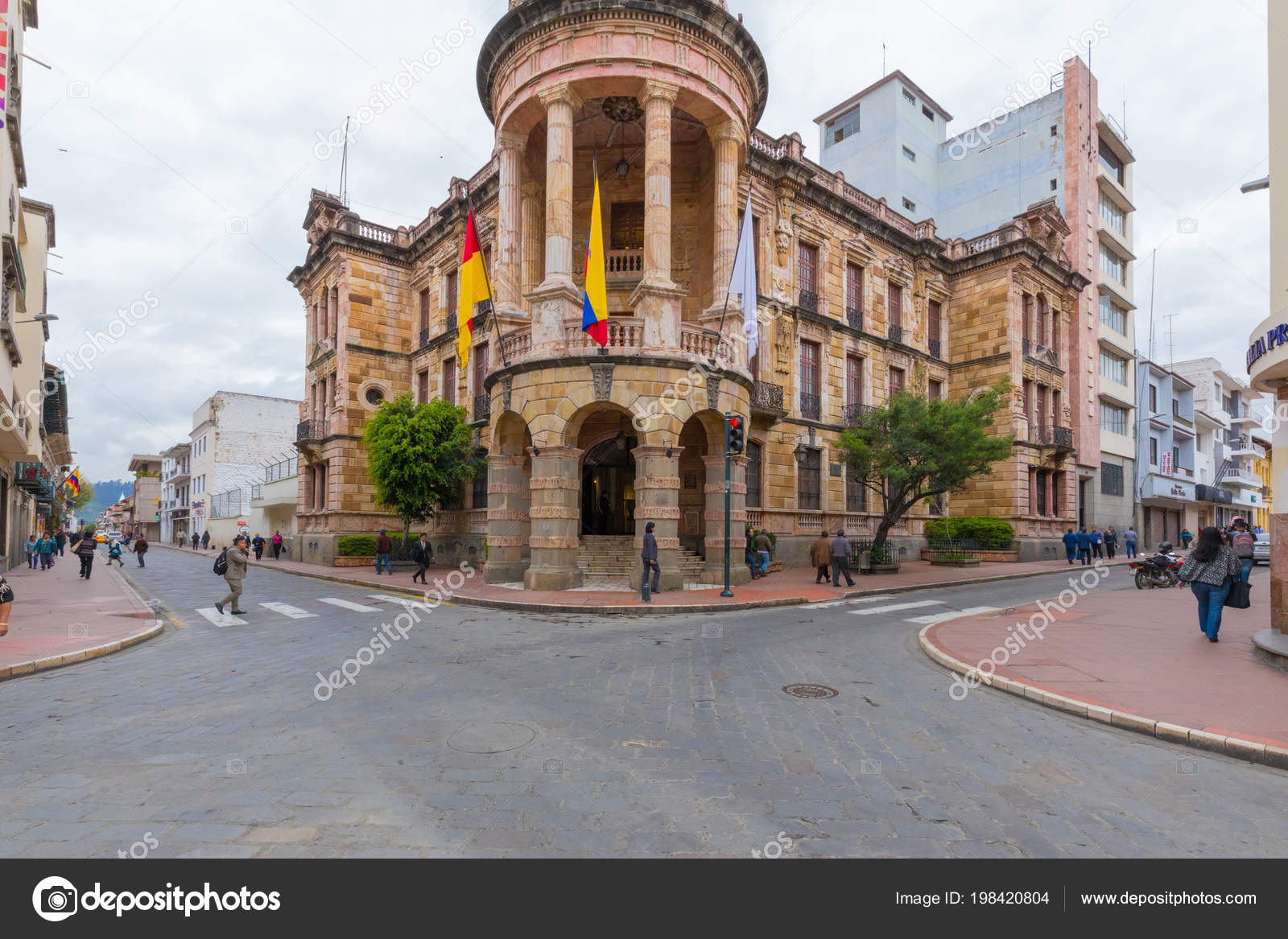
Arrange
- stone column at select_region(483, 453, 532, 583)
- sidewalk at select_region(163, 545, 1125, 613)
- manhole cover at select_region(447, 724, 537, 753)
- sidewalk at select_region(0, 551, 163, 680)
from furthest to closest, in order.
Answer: stone column at select_region(483, 453, 532, 583) → sidewalk at select_region(163, 545, 1125, 613) → sidewalk at select_region(0, 551, 163, 680) → manhole cover at select_region(447, 724, 537, 753)

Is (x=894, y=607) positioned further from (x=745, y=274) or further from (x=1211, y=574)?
(x=745, y=274)

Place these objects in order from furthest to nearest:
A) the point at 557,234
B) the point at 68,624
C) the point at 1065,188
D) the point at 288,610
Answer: the point at 1065,188
the point at 557,234
the point at 288,610
the point at 68,624

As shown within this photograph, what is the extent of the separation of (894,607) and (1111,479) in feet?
99.0

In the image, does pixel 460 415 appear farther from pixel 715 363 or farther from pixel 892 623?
pixel 892 623

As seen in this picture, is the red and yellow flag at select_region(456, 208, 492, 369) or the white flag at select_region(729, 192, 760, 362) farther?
the red and yellow flag at select_region(456, 208, 492, 369)

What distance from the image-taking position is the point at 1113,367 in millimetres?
37656

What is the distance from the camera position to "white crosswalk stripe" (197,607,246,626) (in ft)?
38.7

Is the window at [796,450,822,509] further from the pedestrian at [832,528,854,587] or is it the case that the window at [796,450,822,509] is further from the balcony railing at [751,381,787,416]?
the pedestrian at [832,528,854,587]

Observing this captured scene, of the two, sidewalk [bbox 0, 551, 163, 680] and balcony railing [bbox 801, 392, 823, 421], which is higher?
balcony railing [bbox 801, 392, 823, 421]

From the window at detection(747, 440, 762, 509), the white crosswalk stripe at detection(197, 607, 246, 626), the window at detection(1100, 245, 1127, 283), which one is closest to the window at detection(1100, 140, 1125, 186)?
the window at detection(1100, 245, 1127, 283)

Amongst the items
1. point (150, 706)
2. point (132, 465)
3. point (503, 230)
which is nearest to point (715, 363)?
point (503, 230)

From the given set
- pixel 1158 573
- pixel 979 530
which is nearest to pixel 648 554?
pixel 1158 573

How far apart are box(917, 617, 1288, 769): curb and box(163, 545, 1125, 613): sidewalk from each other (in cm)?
694

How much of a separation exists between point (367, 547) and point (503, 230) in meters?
15.1
